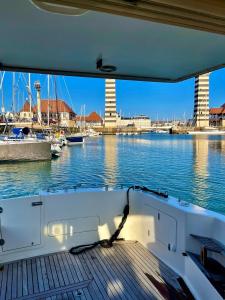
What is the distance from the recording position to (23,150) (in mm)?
16828

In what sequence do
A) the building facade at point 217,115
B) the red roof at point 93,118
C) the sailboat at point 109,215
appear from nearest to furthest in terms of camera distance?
the sailboat at point 109,215, the building facade at point 217,115, the red roof at point 93,118

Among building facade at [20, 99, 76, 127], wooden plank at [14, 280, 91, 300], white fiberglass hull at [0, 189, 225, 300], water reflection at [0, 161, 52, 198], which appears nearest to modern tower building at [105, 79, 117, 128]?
building facade at [20, 99, 76, 127]

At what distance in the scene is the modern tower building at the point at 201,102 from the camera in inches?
2948

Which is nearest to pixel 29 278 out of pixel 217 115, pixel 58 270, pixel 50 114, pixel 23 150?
pixel 58 270

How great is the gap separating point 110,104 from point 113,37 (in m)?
75.6

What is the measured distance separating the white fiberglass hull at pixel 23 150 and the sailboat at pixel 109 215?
14686mm

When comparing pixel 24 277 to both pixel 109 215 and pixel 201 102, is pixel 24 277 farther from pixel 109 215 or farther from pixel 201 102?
pixel 201 102

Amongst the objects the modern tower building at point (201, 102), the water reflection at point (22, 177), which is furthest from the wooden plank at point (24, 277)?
the modern tower building at point (201, 102)

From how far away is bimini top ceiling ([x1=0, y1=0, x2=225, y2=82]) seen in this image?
905mm

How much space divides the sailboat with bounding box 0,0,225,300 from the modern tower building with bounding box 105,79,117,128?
243 feet

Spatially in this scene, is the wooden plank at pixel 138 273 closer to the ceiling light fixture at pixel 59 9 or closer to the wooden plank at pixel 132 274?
the wooden plank at pixel 132 274

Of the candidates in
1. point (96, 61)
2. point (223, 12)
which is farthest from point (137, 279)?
point (223, 12)

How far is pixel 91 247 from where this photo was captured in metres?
2.99

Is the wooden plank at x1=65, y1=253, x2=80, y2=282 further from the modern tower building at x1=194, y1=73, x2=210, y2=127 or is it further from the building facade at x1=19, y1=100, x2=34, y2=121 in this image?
the modern tower building at x1=194, y1=73, x2=210, y2=127
